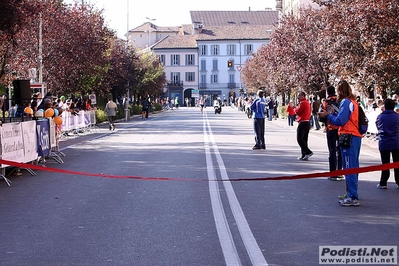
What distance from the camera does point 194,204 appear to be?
11.1 m

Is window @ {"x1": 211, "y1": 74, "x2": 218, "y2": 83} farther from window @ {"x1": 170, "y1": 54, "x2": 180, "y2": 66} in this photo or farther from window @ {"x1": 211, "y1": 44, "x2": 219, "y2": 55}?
window @ {"x1": 170, "y1": 54, "x2": 180, "y2": 66}

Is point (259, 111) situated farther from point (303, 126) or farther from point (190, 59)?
point (190, 59)

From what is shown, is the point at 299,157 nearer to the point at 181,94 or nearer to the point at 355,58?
the point at 355,58

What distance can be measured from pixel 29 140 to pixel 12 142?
1.38m

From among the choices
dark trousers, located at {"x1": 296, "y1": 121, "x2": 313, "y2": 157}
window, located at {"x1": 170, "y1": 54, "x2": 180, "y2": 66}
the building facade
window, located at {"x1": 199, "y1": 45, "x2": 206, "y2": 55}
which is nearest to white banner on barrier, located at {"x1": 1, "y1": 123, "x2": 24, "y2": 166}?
dark trousers, located at {"x1": 296, "y1": 121, "x2": 313, "y2": 157}

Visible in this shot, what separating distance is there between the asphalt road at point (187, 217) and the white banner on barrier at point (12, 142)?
581 mm

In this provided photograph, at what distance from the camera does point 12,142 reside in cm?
1560

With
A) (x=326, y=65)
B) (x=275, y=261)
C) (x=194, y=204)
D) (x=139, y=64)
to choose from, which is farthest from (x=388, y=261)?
(x=139, y=64)

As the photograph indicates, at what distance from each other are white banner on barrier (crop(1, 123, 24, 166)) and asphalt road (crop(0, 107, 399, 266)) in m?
0.58

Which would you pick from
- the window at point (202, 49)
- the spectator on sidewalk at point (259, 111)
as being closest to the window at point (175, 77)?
the window at point (202, 49)

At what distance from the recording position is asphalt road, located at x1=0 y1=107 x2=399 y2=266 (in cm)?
770

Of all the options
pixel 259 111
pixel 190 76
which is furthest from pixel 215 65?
pixel 259 111

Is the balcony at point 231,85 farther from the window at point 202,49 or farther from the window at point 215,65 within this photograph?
the window at point 202,49

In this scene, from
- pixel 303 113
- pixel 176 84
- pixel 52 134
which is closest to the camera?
pixel 303 113
